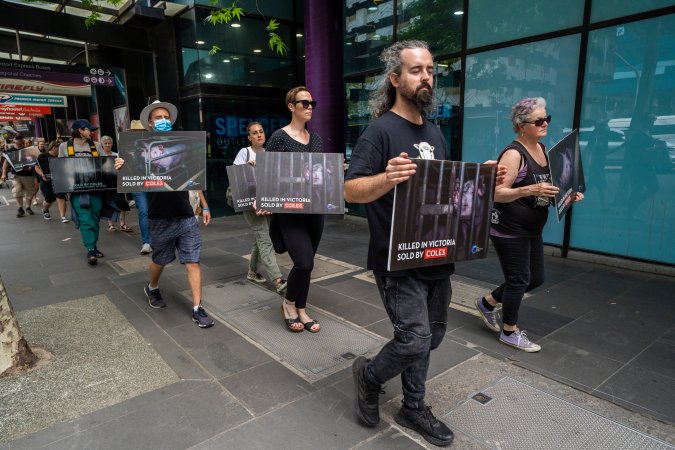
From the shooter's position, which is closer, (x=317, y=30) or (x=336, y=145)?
(x=317, y=30)

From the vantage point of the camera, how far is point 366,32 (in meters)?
9.05

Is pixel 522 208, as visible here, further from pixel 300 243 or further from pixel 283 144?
pixel 283 144

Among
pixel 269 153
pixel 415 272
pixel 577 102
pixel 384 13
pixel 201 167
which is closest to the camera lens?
pixel 415 272

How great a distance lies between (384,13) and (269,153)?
6.44 meters

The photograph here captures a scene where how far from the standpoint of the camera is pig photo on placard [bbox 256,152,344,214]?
3537 mm

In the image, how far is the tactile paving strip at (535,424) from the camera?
238cm

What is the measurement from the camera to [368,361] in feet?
8.36

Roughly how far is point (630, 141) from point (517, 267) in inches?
140

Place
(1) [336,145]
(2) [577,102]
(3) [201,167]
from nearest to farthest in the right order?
1. (3) [201,167]
2. (2) [577,102]
3. (1) [336,145]

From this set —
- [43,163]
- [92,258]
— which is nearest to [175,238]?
[92,258]

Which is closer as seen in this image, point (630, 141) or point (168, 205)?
point (168, 205)

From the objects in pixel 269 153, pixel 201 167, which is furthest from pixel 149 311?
pixel 269 153

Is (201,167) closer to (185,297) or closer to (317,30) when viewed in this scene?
(185,297)

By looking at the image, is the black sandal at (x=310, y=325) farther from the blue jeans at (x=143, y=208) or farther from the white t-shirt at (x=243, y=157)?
the blue jeans at (x=143, y=208)
